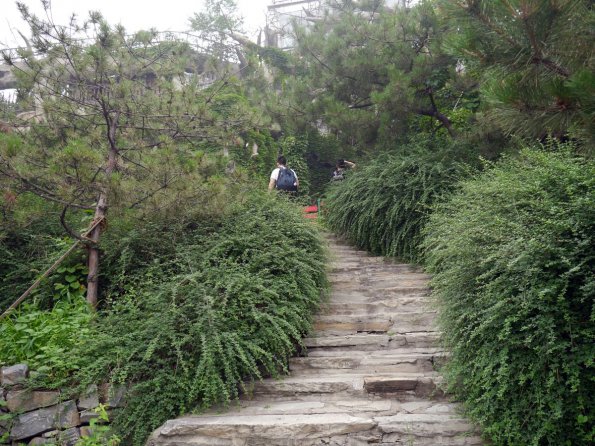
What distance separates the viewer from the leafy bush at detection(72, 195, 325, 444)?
3988 millimetres

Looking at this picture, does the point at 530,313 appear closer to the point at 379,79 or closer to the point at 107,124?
the point at 107,124

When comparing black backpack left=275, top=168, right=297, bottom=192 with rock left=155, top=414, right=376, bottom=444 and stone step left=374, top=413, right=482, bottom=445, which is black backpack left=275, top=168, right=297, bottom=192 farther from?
stone step left=374, top=413, right=482, bottom=445

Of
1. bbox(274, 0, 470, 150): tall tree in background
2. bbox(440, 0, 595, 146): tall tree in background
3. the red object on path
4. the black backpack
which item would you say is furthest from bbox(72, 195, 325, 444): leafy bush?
bbox(274, 0, 470, 150): tall tree in background

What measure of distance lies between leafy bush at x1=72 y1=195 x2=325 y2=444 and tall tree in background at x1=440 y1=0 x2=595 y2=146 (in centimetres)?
248

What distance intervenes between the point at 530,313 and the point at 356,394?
152cm

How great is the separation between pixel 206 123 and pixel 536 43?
146 inches

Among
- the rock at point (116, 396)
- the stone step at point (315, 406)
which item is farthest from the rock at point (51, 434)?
the stone step at point (315, 406)

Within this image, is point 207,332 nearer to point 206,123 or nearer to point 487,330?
point 487,330

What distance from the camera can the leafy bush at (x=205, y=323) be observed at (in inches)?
157

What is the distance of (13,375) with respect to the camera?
4113 mm

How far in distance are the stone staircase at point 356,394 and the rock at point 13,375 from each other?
47.9 inches

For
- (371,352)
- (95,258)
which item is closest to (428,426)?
(371,352)

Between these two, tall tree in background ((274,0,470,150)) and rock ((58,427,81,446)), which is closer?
rock ((58,427,81,446))

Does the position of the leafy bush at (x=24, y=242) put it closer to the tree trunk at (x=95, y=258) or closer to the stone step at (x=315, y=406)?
the tree trunk at (x=95, y=258)
